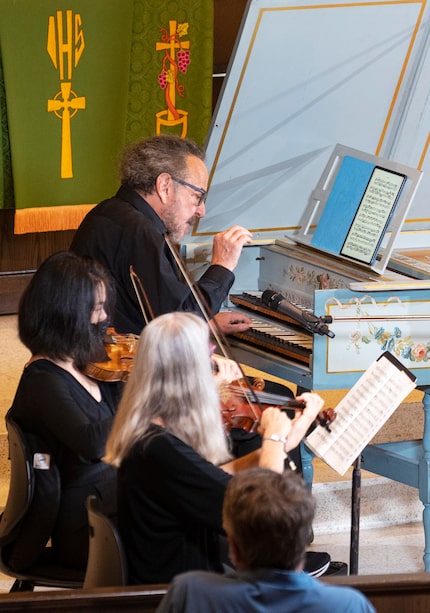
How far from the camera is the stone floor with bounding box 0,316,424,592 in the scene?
14.7 ft

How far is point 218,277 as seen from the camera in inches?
156

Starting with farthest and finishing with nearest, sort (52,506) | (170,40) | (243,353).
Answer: (170,40) < (243,353) < (52,506)

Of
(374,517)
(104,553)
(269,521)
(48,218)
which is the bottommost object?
(374,517)

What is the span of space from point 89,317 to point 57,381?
0.22 metres

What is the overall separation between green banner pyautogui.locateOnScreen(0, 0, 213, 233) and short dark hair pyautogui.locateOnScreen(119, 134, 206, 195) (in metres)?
1.78

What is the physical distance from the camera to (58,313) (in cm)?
325

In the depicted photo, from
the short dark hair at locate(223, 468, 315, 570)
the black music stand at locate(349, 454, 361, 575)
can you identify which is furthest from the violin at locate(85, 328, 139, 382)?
the short dark hair at locate(223, 468, 315, 570)

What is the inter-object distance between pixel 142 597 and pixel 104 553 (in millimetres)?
277

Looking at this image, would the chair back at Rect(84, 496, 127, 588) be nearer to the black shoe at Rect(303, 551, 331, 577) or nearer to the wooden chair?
the wooden chair

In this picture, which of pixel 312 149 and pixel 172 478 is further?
pixel 312 149

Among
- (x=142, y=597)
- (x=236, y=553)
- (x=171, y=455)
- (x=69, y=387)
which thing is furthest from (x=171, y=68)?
(x=236, y=553)

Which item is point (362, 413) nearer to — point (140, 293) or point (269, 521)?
point (140, 293)

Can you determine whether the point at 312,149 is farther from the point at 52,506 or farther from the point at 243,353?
the point at 52,506

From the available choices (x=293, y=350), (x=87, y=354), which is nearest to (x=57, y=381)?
(x=87, y=354)
